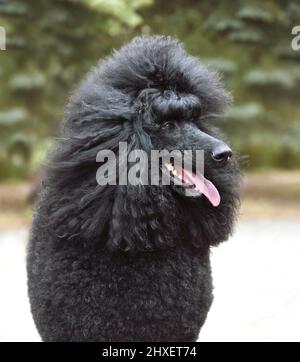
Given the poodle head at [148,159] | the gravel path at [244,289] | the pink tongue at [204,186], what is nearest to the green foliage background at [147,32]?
the gravel path at [244,289]

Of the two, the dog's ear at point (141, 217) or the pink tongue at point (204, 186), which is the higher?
the pink tongue at point (204, 186)

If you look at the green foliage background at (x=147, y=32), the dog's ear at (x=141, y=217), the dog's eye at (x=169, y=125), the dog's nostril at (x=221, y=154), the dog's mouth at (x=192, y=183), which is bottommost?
the dog's ear at (x=141, y=217)

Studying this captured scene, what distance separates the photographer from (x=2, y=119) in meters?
8.48

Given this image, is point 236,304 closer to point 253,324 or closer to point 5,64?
point 253,324

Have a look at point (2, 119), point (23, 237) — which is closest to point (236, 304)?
point (23, 237)

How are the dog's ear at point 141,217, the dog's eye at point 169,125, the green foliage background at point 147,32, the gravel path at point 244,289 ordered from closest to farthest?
1. the dog's ear at point 141,217
2. the dog's eye at point 169,125
3. the gravel path at point 244,289
4. the green foliage background at point 147,32

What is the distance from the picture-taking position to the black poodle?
7.53ft

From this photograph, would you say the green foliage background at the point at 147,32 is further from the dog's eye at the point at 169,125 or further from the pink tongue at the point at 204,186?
the pink tongue at the point at 204,186

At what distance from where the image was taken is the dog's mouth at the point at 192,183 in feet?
7.53

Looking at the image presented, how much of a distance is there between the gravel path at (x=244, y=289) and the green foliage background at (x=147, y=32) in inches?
70.1

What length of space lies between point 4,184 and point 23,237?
13.3 ft

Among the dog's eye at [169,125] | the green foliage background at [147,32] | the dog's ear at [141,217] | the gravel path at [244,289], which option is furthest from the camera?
the green foliage background at [147,32]

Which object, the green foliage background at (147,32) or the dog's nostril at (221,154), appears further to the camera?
the green foliage background at (147,32)
